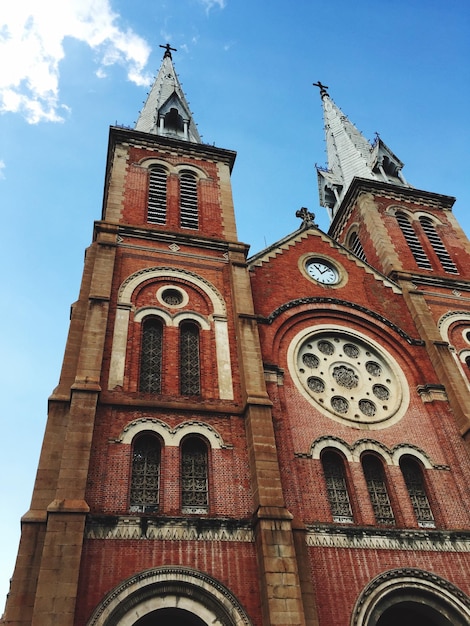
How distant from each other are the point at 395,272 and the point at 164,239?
9.83 m

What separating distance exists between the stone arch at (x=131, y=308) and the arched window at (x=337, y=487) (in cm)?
346

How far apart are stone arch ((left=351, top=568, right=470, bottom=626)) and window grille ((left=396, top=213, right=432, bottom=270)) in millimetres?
14432

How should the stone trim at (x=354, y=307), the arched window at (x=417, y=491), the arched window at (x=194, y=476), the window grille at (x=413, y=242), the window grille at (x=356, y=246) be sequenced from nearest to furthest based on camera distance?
the arched window at (x=194, y=476)
the arched window at (x=417, y=491)
the stone trim at (x=354, y=307)
the window grille at (x=413, y=242)
the window grille at (x=356, y=246)

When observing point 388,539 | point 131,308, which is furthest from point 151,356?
point 388,539

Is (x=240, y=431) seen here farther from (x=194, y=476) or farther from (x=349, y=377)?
(x=349, y=377)

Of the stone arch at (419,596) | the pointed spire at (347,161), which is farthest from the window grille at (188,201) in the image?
the stone arch at (419,596)

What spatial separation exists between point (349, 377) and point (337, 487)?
4.17 metres

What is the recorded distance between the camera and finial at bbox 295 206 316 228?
23.9 metres

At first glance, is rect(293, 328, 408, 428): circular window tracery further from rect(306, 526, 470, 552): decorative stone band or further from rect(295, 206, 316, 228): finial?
rect(295, 206, 316, 228): finial

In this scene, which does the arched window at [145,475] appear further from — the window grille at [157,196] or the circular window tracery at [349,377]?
the window grille at [157,196]

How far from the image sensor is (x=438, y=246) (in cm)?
2656

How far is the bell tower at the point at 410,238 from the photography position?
2053cm

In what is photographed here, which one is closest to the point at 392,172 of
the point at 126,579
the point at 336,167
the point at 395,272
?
the point at 336,167

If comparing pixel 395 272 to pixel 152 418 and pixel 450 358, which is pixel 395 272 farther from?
pixel 152 418
